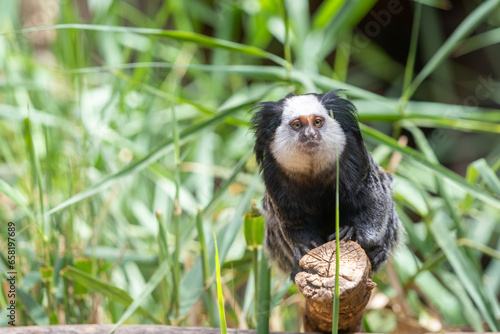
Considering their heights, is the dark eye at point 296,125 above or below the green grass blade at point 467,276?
above

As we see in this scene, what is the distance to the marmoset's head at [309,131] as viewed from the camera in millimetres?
1394

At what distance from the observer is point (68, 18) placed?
2.77 m

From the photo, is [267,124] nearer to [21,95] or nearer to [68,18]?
[68,18]

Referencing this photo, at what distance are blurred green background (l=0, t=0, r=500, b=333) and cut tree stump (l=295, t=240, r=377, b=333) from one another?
0.38 meters

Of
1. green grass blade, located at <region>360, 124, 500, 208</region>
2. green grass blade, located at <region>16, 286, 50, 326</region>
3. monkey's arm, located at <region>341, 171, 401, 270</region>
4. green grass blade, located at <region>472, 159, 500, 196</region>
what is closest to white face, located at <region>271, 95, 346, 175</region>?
monkey's arm, located at <region>341, 171, 401, 270</region>

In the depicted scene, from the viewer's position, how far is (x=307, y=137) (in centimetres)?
138

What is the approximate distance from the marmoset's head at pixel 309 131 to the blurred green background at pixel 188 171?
24cm

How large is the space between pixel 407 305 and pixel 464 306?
9.7 inches

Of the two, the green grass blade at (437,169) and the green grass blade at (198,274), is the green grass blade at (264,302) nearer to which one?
the green grass blade at (198,274)

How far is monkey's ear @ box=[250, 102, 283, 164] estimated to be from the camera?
4.81ft

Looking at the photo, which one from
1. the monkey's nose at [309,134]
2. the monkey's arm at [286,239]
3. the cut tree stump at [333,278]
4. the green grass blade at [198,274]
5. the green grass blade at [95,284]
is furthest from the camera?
the green grass blade at [198,274]

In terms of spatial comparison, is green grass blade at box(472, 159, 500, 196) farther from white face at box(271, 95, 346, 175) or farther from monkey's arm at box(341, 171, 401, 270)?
white face at box(271, 95, 346, 175)

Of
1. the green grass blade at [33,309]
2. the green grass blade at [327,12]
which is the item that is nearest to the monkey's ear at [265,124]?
the green grass blade at [33,309]

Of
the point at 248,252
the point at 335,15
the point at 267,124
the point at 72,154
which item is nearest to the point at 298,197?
the point at 267,124
